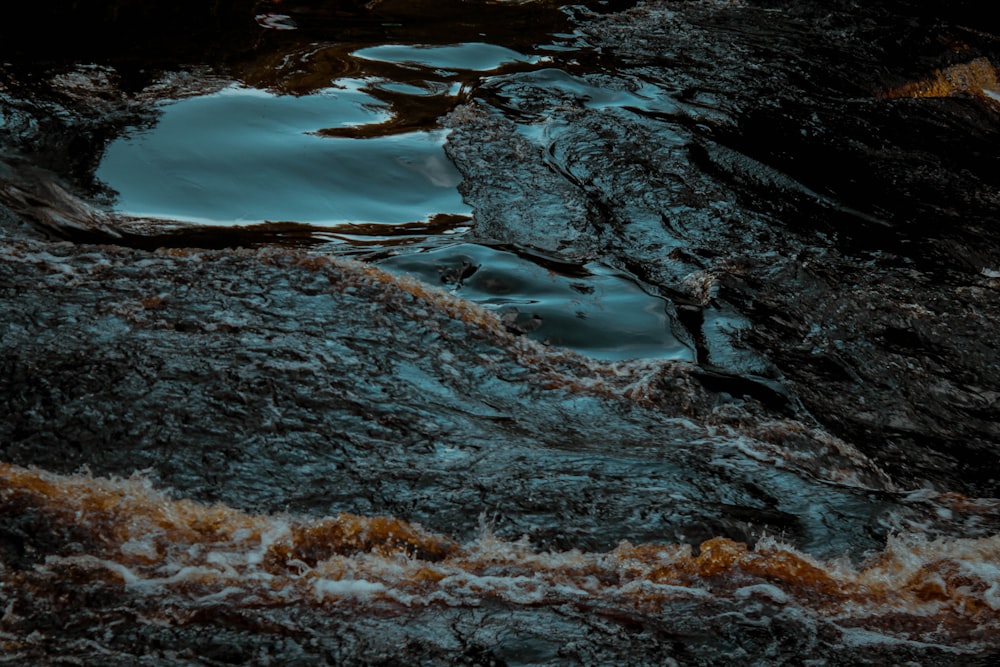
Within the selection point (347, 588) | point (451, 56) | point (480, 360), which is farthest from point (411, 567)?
point (451, 56)

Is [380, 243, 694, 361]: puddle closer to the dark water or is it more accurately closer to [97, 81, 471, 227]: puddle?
the dark water

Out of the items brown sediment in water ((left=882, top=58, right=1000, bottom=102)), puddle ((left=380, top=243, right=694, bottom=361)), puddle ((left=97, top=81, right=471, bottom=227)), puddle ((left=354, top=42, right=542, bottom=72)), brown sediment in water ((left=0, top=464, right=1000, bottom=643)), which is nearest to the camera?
brown sediment in water ((left=0, top=464, right=1000, bottom=643))

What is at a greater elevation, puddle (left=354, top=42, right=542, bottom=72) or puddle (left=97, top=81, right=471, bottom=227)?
puddle (left=354, top=42, right=542, bottom=72)

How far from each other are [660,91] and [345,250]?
3.32 meters

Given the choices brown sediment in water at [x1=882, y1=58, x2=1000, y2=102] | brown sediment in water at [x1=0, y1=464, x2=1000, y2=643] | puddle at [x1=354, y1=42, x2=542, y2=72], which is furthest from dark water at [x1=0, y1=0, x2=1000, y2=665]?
Answer: brown sediment in water at [x1=882, y1=58, x2=1000, y2=102]

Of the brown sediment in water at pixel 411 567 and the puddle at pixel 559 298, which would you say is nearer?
the brown sediment in water at pixel 411 567

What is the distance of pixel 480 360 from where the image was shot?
141 inches

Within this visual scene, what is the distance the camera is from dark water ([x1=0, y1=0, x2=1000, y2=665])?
233cm

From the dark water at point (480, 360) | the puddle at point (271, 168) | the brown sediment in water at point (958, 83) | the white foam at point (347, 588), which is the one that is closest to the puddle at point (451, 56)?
the dark water at point (480, 360)

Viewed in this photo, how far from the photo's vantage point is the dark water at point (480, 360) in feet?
7.63

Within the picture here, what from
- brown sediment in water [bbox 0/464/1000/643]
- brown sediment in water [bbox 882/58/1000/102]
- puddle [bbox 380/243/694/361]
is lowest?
brown sediment in water [bbox 0/464/1000/643]

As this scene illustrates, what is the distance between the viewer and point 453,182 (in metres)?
5.47

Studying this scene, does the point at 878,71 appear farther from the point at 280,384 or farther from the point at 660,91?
the point at 280,384

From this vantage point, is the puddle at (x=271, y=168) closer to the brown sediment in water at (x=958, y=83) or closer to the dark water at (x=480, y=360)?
the dark water at (x=480, y=360)
